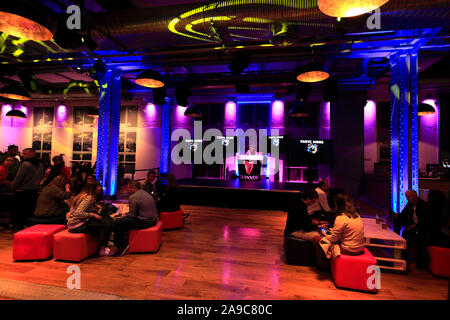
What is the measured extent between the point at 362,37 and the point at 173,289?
530 centimetres

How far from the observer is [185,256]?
3.50 meters

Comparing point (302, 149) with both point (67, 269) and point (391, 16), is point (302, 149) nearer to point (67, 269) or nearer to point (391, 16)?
point (391, 16)

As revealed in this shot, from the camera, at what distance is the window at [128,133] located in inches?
447

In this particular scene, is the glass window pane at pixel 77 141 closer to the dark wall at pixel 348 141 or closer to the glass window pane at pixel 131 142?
the glass window pane at pixel 131 142

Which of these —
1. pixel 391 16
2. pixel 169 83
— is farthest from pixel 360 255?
pixel 169 83

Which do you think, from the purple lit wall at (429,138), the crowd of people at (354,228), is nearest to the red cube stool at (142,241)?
the crowd of people at (354,228)

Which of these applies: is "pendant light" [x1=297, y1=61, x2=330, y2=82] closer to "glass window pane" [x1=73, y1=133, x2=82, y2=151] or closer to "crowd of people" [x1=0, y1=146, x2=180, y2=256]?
"crowd of people" [x1=0, y1=146, x2=180, y2=256]

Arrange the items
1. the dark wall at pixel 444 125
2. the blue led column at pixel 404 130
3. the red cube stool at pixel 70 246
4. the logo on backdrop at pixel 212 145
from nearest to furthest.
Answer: the red cube stool at pixel 70 246
the blue led column at pixel 404 130
the dark wall at pixel 444 125
the logo on backdrop at pixel 212 145

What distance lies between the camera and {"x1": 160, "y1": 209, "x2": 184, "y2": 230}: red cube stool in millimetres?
4730

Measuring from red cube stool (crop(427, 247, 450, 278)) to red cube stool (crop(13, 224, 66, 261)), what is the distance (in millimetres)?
5331

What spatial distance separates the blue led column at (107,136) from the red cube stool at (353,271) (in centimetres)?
623

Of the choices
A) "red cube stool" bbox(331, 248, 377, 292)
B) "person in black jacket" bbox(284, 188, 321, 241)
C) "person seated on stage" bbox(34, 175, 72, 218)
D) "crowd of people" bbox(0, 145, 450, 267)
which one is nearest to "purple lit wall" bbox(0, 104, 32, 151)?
"crowd of people" bbox(0, 145, 450, 267)

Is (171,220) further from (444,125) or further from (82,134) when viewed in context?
(444,125)

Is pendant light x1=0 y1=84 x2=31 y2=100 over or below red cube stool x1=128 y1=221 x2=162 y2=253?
over
